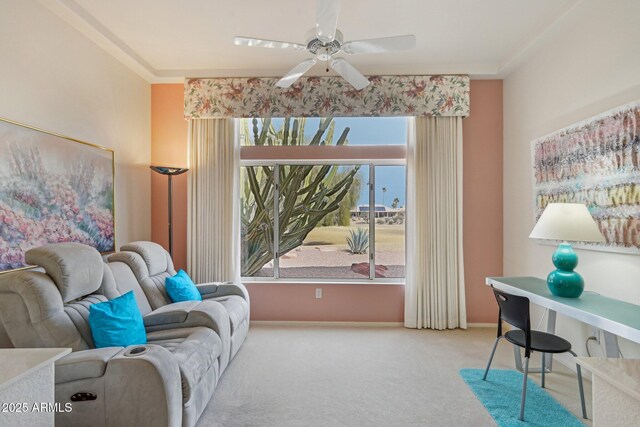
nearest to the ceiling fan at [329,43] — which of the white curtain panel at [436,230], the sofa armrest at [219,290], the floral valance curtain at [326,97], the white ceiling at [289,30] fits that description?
the white ceiling at [289,30]

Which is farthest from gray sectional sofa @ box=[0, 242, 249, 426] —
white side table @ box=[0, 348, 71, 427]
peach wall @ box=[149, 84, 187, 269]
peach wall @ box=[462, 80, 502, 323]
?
peach wall @ box=[462, 80, 502, 323]

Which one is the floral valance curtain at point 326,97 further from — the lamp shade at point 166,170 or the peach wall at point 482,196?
the lamp shade at point 166,170

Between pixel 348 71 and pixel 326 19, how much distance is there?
28.7 inches

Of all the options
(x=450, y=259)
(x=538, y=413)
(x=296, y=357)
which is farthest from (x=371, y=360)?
(x=450, y=259)

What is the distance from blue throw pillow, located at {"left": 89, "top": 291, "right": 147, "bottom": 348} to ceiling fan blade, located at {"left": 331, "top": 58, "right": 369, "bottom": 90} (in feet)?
7.70

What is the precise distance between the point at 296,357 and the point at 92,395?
1.73m

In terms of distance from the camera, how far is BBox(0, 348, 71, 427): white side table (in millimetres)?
1060

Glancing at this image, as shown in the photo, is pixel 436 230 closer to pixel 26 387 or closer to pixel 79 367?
pixel 79 367

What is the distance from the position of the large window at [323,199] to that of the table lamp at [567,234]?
1751 millimetres

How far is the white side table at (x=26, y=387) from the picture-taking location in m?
1.06

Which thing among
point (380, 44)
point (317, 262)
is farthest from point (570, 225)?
point (317, 262)

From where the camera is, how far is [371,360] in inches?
117

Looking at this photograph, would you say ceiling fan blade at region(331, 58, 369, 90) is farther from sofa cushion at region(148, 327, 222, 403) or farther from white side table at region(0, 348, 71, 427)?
white side table at region(0, 348, 71, 427)

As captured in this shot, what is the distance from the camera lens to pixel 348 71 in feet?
8.66
